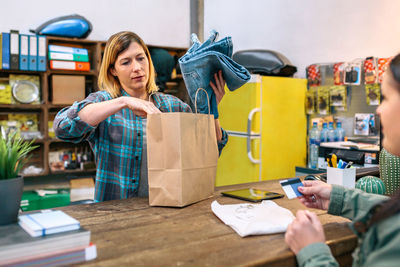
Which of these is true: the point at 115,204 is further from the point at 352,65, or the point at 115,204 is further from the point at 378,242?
the point at 352,65

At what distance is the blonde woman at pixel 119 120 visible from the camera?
4.92 feet

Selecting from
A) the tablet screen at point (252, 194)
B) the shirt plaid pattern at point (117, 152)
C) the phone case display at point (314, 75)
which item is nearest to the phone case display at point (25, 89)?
the shirt plaid pattern at point (117, 152)

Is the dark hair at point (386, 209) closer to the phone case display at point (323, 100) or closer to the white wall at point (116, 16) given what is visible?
the phone case display at point (323, 100)

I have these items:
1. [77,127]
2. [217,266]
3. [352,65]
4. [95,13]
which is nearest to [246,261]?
[217,266]

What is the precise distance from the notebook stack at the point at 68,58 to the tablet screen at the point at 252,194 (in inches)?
113

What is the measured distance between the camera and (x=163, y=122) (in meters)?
1.30

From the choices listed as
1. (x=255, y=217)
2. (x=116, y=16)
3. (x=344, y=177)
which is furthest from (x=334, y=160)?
(x=116, y=16)

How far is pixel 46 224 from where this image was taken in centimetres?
88

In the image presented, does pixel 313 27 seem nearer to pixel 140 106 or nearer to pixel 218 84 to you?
pixel 218 84

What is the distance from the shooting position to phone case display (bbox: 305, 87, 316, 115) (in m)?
3.75

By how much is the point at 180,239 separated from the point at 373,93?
2800mm

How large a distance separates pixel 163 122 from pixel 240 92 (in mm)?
2507

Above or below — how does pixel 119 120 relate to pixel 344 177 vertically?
above

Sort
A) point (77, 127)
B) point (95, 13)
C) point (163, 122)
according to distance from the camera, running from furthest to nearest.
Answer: point (95, 13)
point (77, 127)
point (163, 122)
